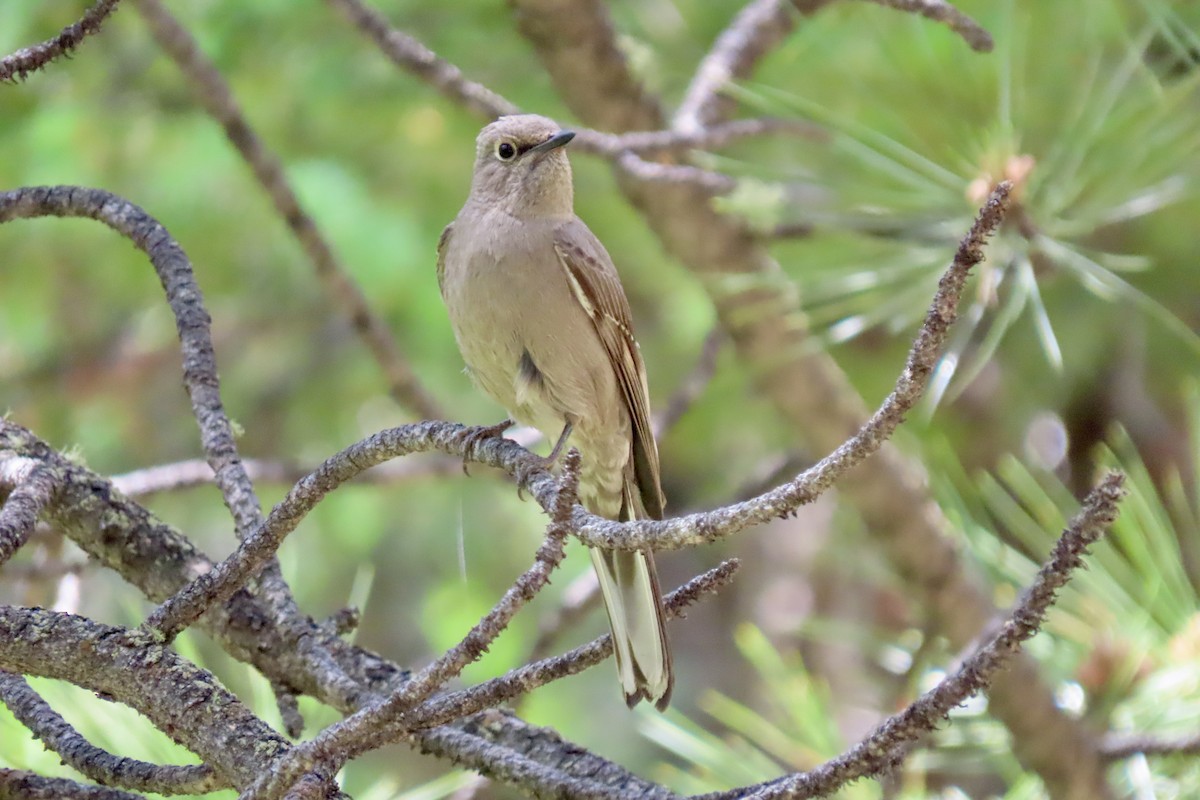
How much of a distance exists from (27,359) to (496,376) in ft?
12.1

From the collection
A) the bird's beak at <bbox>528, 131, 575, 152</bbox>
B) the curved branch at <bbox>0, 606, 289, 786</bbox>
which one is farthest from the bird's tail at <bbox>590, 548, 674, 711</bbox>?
the bird's beak at <bbox>528, 131, 575, 152</bbox>

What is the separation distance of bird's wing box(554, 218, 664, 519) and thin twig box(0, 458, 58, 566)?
1.60 metres

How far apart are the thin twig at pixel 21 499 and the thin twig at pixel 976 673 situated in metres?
1.22

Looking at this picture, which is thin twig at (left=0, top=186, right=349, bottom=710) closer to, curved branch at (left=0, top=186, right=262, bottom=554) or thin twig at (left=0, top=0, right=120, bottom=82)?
curved branch at (left=0, top=186, right=262, bottom=554)

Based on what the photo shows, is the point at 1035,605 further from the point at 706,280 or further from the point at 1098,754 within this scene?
the point at 706,280

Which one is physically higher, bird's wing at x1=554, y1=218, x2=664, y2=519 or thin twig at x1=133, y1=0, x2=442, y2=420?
thin twig at x1=133, y1=0, x2=442, y2=420

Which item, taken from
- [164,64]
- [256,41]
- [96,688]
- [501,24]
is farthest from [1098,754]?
[164,64]

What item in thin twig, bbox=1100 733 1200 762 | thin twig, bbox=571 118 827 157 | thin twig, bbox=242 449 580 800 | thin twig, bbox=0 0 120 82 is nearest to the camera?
thin twig, bbox=242 449 580 800

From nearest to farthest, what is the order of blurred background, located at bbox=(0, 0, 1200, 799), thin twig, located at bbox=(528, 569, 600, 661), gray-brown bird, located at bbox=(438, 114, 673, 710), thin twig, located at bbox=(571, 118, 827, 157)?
gray-brown bird, located at bbox=(438, 114, 673, 710) → blurred background, located at bbox=(0, 0, 1200, 799) → thin twig, located at bbox=(571, 118, 827, 157) → thin twig, located at bbox=(528, 569, 600, 661)

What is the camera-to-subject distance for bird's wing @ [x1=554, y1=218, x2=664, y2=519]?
3.60 metres

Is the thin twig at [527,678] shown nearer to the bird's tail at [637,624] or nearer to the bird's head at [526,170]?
the bird's tail at [637,624]

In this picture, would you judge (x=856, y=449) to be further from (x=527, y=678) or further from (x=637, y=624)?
(x=637, y=624)

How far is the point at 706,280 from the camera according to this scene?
14.0 ft

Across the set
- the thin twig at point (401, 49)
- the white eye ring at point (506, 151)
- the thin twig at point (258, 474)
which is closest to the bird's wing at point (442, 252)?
the white eye ring at point (506, 151)
